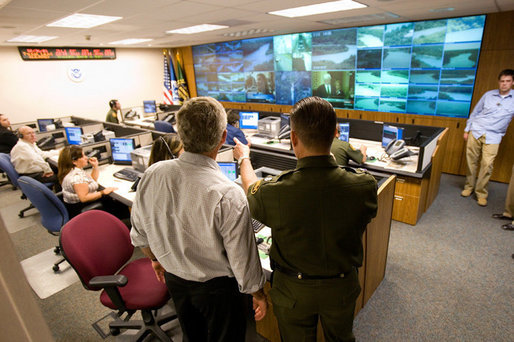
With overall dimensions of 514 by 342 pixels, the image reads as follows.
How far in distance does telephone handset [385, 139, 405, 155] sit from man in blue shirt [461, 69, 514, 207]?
108 cm

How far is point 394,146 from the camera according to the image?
11.6ft

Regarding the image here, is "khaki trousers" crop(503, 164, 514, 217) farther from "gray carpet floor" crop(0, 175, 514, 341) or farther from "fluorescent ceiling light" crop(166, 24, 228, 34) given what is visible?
"fluorescent ceiling light" crop(166, 24, 228, 34)

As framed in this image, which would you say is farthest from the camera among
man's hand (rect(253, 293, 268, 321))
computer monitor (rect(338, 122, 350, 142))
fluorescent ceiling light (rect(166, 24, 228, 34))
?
fluorescent ceiling light (rect(166, 24, 228, 34))

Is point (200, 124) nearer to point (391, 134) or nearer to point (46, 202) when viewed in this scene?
point (46, 202)

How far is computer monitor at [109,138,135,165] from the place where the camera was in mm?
3891

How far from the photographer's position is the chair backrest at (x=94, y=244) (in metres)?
1.68

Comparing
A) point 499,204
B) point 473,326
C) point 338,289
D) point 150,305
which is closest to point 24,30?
point 150,305

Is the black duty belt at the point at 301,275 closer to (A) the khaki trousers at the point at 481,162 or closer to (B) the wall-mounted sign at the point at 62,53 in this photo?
(A) the khaki trousers at the point at 481,162

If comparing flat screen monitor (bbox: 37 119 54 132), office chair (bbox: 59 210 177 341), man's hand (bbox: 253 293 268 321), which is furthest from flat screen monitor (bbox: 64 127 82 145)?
man's hand (bbox: 253 293 268 321)

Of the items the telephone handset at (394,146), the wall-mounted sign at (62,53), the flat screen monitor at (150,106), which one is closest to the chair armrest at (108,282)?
the telephone handset at (394,146)

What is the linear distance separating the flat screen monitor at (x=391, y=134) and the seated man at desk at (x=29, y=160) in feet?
14.9

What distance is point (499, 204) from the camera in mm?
3758

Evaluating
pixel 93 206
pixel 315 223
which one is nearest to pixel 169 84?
pixel 93 206

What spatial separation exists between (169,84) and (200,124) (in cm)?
877
